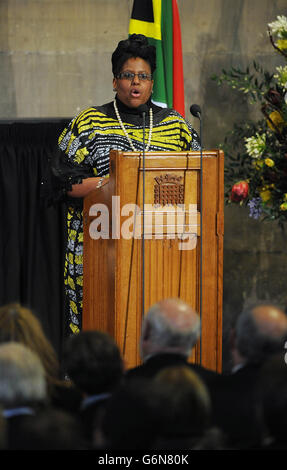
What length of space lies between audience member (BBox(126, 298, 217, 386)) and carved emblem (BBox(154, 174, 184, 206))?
47.2 inches

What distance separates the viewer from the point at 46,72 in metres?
6.87

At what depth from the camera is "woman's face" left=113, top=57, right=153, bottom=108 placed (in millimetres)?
4801

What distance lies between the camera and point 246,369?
9.86 ft

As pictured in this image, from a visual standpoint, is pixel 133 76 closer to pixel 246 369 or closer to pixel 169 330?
pixel 169 330

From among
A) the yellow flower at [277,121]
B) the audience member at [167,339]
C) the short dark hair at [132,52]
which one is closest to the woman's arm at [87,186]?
the short dark hair at [132,52]

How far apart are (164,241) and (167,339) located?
1.24 m

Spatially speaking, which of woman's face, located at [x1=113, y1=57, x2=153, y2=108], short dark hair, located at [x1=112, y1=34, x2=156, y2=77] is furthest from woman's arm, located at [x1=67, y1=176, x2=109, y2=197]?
short dark hair, located at [x1=112, y1=34, x2=156, y2=77]

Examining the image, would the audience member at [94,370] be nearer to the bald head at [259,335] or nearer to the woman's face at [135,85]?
the bald head at [259,335]

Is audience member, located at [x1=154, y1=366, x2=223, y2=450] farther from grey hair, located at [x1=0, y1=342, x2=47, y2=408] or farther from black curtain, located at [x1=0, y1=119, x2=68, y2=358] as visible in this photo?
black curtain, located at [x1=0, y1=119, x2=68, y2=358]

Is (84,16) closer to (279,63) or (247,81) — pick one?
(279,63)

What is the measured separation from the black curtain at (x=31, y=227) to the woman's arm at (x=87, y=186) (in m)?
1.78

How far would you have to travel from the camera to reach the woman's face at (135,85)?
480 centimetres
